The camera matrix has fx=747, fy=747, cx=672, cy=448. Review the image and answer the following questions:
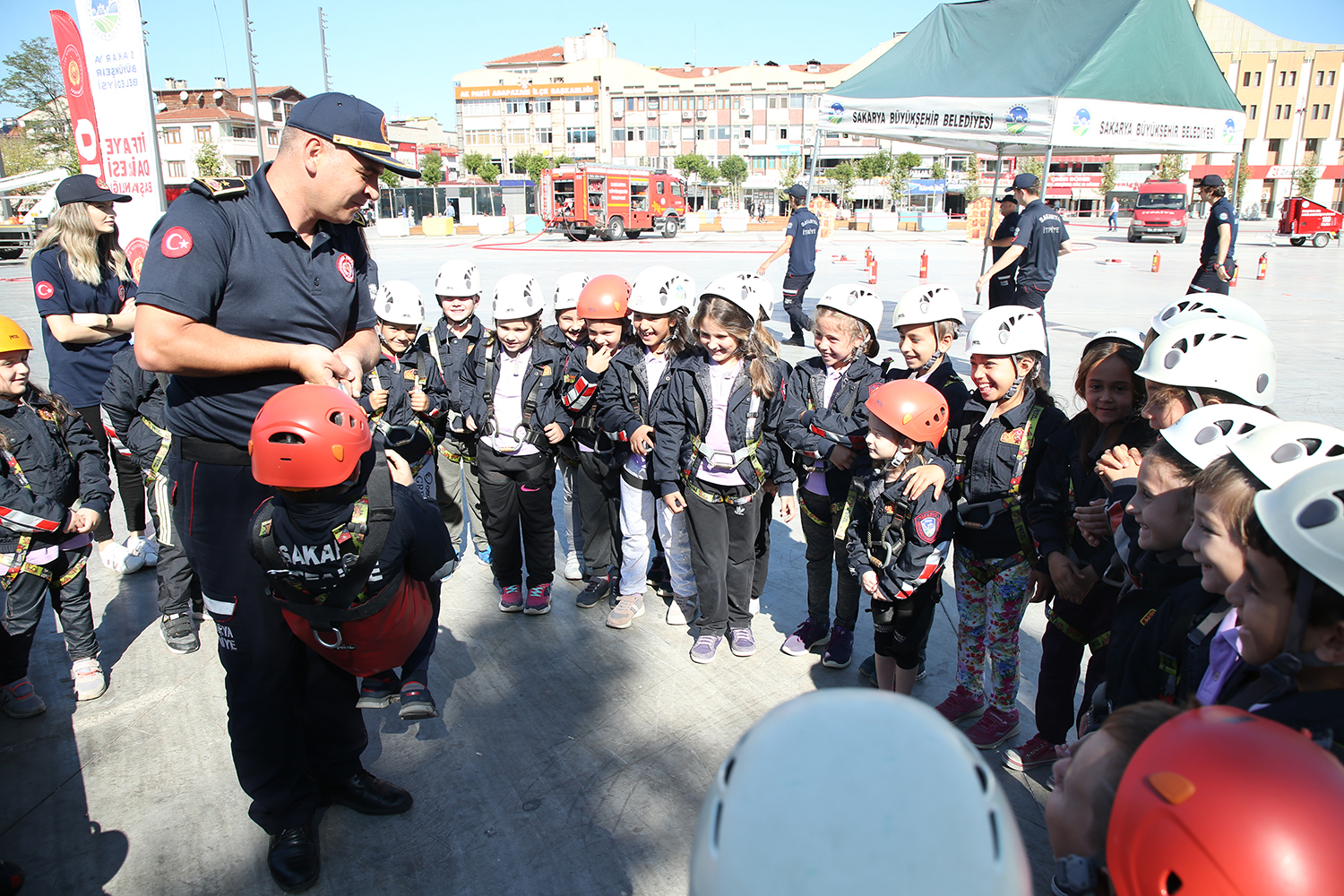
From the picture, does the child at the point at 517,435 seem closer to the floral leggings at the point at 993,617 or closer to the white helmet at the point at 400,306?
the white helmet at the point at 400,306

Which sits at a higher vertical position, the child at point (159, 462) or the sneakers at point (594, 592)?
the child at point (159, 462)

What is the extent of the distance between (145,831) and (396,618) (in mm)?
1299

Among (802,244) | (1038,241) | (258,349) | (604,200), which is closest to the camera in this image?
(258,349)

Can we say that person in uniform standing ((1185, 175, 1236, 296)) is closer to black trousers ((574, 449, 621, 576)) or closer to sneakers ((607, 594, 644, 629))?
black trousers ((574, 449, 621, 576))

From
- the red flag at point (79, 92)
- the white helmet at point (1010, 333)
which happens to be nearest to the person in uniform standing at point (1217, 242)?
the white helmet at point (1010, 333)

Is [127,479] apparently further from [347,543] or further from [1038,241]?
[1038,241]

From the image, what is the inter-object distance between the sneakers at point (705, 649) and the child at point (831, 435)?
1.17ft

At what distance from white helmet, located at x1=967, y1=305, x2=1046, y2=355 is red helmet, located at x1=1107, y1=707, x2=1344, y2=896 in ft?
7.15

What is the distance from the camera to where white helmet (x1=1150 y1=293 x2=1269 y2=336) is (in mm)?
2564

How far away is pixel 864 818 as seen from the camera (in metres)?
0.77

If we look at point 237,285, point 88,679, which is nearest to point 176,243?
point 237,285

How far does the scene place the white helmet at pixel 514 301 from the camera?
13.8ft

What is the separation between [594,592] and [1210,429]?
3206 millimetres

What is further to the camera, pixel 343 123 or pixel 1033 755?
pixel 1033 755
